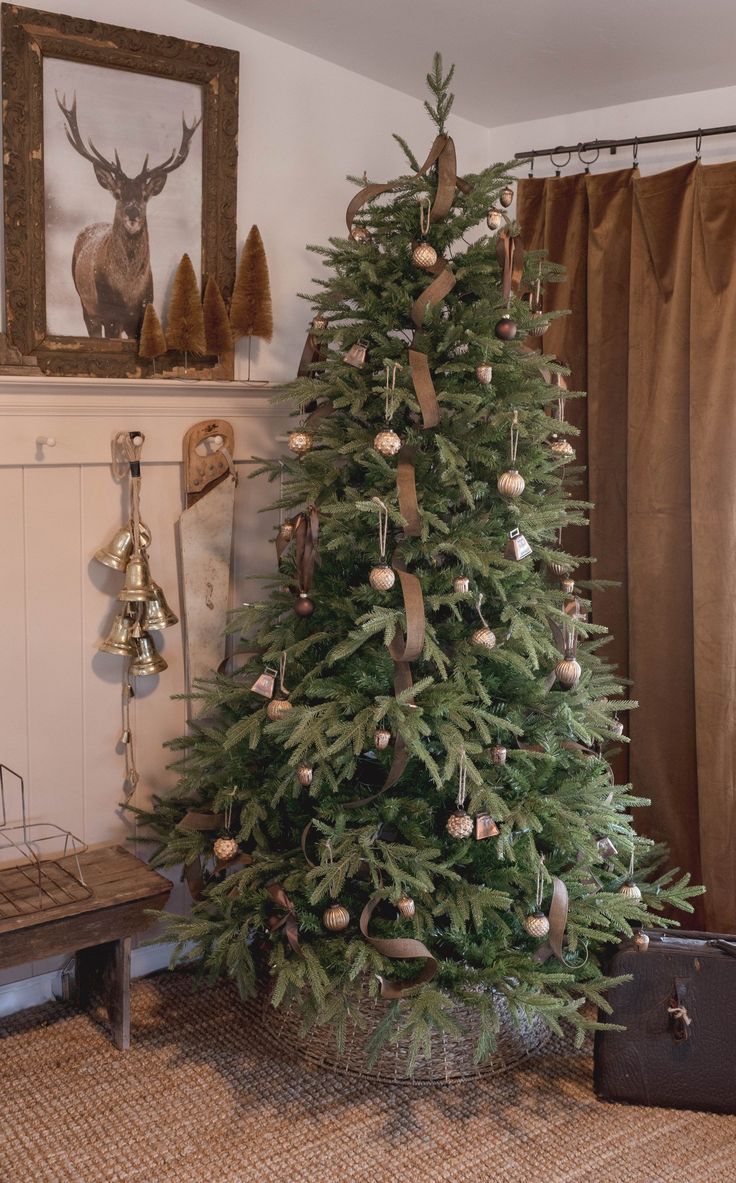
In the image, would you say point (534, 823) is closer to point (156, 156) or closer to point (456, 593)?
point (456, 593)

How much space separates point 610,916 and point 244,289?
1.60 metres

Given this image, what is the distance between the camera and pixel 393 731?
6.82 ft

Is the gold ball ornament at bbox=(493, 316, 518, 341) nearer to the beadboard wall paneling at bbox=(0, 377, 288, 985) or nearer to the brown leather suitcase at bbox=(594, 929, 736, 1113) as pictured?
the beadboard wall paneling at bbox=(0, 377, 288, 985)

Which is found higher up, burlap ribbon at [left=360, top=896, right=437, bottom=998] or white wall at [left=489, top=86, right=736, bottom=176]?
white wall at [left=489, top=86, right=736, bottom=176]

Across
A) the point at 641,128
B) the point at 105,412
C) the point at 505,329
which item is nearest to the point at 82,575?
the point at 105,412

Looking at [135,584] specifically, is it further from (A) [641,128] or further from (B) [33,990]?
(A) [641,128]

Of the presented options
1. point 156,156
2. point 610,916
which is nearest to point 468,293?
point 156,156

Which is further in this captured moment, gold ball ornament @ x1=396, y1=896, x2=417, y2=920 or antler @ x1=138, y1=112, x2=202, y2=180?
antler @ x1=138, y1=112, x2=202, y2=180

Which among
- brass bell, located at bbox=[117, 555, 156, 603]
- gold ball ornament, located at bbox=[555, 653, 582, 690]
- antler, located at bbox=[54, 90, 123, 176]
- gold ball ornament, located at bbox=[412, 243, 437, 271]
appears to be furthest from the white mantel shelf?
gold ball ornament, located at bbox=[555, 653, 582, 690]

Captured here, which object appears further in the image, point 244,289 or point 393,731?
point 244,289

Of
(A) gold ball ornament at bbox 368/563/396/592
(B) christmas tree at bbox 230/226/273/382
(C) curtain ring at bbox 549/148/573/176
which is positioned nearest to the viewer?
(A) gold ball ornament at bbox 368/563/396/592

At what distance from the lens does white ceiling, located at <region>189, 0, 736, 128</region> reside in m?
2.31

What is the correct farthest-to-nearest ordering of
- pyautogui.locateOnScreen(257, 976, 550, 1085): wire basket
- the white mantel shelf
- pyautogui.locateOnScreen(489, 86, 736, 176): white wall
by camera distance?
pyautogui.locateOnScreen(489, 86, 736, 176): white wall
the white mantel shelf
pyautogui.locateOnScreen(257, 976, 550, 1085): wire basket

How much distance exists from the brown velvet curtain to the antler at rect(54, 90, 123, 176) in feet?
3.65
